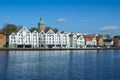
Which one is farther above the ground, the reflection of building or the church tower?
the church tower

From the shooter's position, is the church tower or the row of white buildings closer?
the row of white buildings

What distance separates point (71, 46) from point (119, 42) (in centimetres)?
4529

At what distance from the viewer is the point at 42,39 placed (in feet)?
458

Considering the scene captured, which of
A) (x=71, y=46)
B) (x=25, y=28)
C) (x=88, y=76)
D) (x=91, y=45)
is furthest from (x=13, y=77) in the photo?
(x=91, y=45)

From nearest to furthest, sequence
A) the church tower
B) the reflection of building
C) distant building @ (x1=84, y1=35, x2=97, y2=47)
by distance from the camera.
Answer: the reflection of building < the church tower < distant building @ (x1=84, y1=35, x2=97, y2=47)

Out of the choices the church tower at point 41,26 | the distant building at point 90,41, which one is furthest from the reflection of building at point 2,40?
the distant building at point 90,41

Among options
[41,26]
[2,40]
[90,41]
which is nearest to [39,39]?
[41,26]

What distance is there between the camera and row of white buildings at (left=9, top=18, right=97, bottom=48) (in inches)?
5359

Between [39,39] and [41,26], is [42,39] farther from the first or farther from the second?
[41,26]

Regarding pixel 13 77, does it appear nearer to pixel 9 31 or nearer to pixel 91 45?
pixel 9 31

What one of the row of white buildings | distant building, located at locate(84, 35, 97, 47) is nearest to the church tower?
the row of white buildings

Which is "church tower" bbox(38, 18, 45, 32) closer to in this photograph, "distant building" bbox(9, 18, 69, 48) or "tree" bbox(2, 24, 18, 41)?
"distant building" bbox(9, 18, 69, 48)

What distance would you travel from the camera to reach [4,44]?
13738 centimetres

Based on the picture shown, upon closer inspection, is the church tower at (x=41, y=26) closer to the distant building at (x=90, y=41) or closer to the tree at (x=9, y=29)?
the tree at (x=9, y=29)
